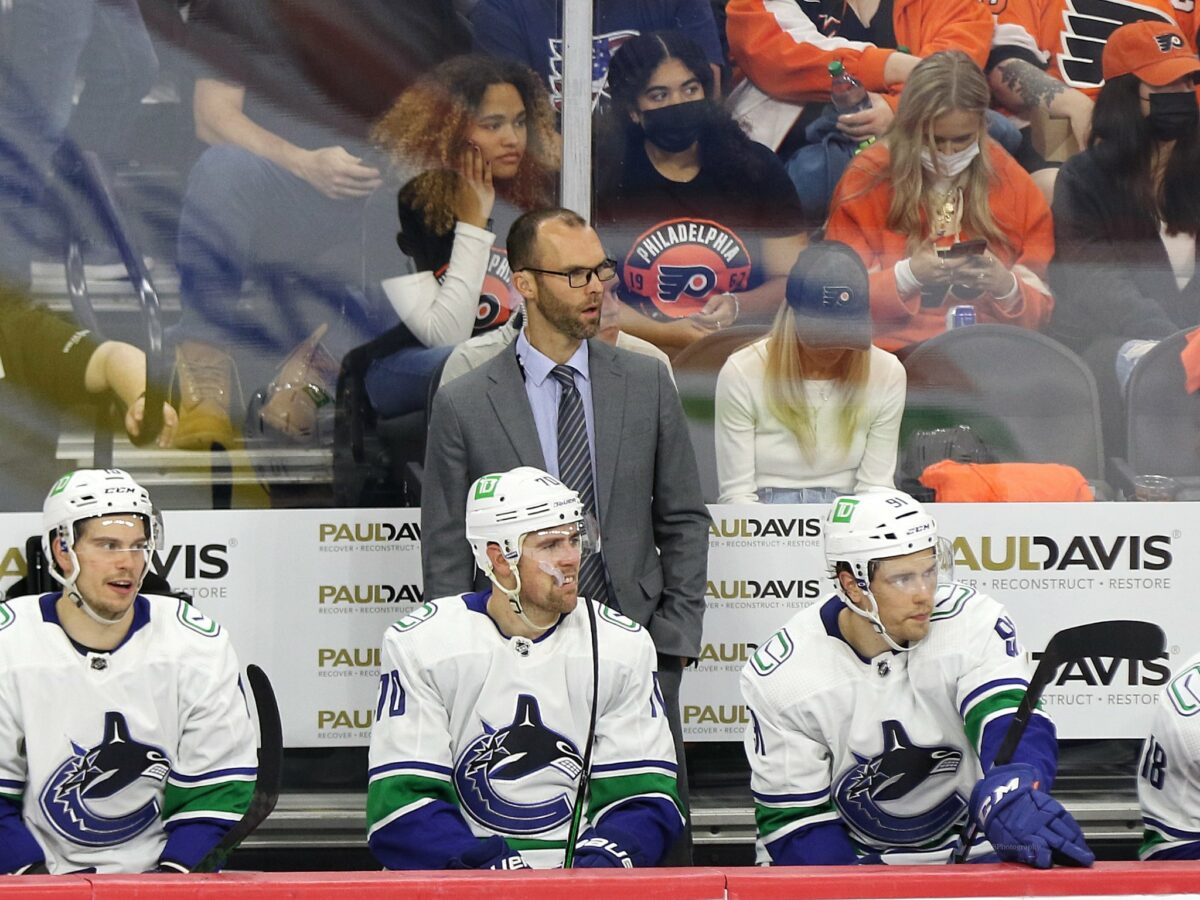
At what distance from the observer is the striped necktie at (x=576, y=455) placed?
14.0 feet

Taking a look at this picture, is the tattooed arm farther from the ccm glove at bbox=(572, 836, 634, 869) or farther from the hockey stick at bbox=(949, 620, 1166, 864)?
the ccm glove at bbox=(572, 836, 634, 869)

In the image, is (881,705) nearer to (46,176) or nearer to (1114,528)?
(1114,528)

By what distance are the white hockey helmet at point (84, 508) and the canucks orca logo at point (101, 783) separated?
24cm

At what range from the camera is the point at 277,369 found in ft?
15.9

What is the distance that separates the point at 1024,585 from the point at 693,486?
3.60ft

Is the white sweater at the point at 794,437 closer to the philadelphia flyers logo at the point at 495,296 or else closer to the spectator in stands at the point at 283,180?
the philadelphia flyers logo at the point at 495,296

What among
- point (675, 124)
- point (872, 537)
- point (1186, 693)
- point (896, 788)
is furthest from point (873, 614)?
point (675, 124)

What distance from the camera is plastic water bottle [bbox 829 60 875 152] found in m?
4.87

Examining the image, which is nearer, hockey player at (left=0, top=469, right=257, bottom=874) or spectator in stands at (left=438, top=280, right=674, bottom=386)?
hockey player at (left=0, top=469, right=257, bottom=874)

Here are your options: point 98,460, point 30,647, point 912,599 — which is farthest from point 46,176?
point 912,599

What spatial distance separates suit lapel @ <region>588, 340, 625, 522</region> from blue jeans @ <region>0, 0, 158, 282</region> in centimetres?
142

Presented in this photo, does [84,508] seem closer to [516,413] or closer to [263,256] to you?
[516,413]

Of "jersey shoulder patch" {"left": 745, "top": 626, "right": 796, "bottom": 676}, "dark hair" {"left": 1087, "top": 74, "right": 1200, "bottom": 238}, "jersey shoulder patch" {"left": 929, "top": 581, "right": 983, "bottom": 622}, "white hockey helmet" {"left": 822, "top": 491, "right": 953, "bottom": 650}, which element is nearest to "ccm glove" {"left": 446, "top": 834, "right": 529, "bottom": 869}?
"jersey shoulder patch" {"left": 745, "top": 626, "right": 796, "bottom": 676}

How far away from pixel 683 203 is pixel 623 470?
0.90 metres
